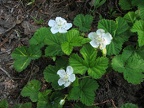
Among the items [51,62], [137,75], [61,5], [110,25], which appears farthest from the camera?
[61,5]

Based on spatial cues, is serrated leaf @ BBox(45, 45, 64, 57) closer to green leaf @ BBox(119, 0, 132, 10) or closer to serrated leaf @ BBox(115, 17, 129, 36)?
serrated leaf @ BBox(115, 17, 129, 36)

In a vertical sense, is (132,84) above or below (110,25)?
below

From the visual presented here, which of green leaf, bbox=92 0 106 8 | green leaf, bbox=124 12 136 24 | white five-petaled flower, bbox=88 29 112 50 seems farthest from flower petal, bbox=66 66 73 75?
green leaf, bbox=92 0 106 8

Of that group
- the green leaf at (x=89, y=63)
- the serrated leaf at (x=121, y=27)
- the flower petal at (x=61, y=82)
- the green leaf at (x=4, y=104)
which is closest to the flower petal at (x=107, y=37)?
the green leaf at (x=89, y=63)

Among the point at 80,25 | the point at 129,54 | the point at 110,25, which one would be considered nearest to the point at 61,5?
the point at 80,25

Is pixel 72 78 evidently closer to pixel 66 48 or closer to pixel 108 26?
pixel 66 48

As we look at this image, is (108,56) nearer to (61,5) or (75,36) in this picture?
(75,36)
